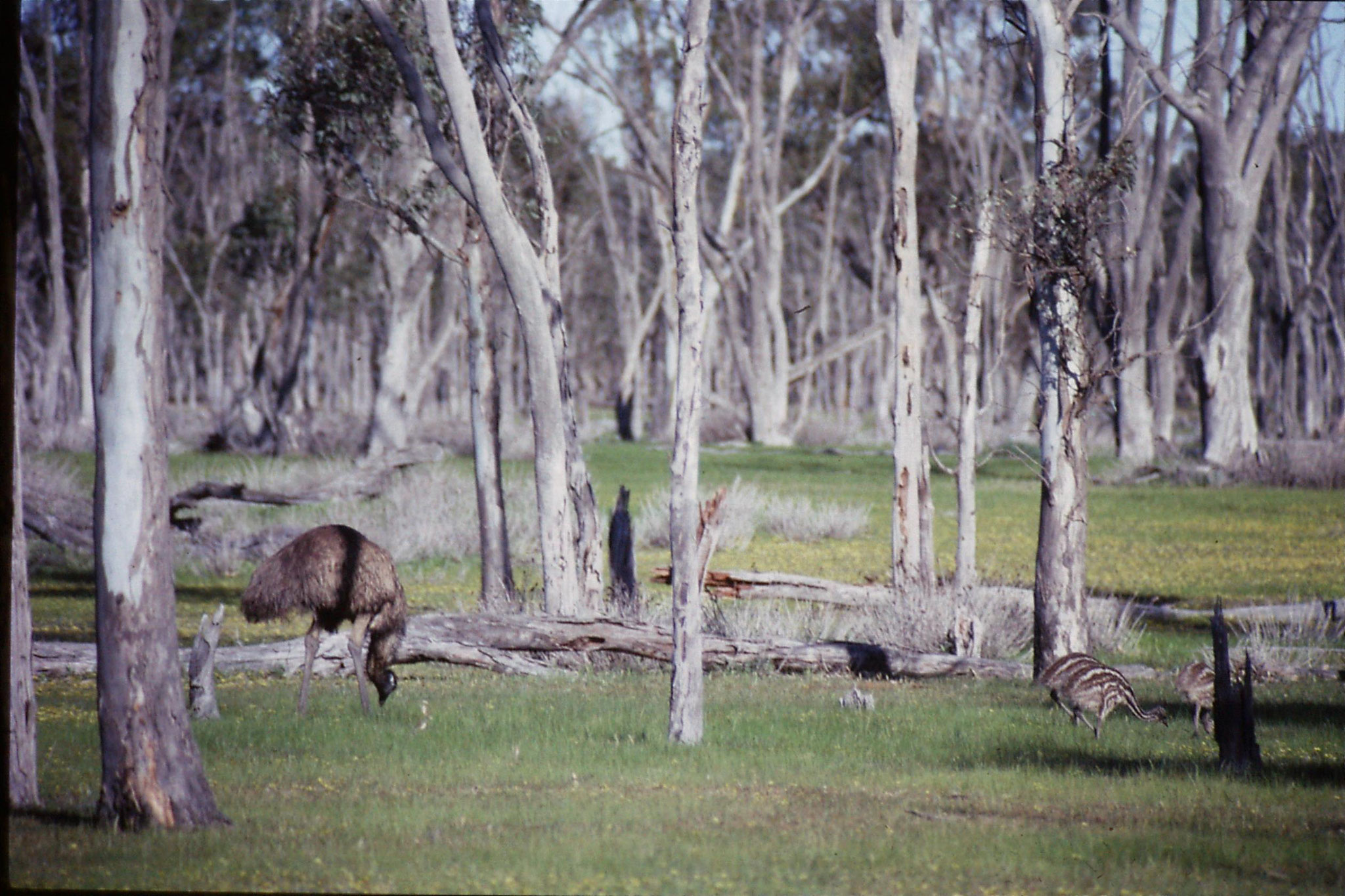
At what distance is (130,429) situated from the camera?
575 cm

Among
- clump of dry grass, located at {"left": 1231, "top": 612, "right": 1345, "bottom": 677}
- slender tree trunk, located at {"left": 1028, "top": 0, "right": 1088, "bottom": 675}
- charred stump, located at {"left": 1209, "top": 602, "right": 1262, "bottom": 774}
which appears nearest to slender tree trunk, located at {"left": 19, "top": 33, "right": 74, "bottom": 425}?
slender tree trunk, located at {"left": 1028, "top": 0, "right": 1088, "bottom": 675}

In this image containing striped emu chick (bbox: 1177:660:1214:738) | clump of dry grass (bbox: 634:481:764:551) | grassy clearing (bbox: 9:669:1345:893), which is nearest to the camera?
grassy clearing (bbox: 9:669:1345:893)

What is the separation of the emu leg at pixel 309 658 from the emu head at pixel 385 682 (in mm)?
408

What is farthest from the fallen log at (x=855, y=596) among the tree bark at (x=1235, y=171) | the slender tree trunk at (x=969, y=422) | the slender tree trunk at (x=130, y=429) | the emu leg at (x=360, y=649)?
the tree bark at (x=1235, y=171)

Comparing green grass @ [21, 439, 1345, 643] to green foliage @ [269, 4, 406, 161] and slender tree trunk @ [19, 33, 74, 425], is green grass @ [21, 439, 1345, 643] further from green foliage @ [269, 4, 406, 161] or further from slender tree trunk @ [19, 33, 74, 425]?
green foliage @ [269, 4, 406, 161]

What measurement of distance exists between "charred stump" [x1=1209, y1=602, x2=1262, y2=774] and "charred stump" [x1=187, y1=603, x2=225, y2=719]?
5.73 m

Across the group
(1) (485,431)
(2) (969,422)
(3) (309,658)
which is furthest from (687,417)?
(2) (969,422)

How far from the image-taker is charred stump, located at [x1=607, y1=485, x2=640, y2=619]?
44.0ft

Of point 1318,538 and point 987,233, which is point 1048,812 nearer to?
point 987,233

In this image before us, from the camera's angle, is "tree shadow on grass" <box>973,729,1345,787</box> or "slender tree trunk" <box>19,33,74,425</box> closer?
"tree shadow on grass" <box>973,729,1345,787</box>

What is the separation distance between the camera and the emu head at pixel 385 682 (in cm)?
917

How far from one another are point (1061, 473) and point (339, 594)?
5336mm

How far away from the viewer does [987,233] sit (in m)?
10.8

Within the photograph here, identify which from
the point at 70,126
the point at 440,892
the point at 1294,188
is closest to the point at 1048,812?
the point at 440,892
